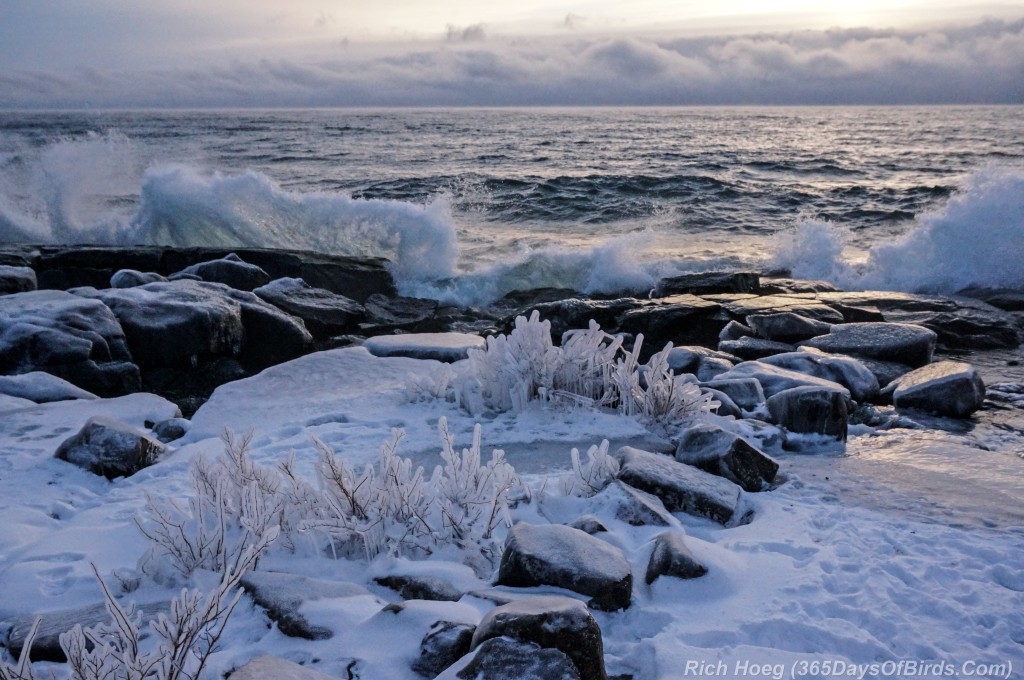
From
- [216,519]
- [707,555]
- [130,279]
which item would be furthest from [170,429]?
[130,279]

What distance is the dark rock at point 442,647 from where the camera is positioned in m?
2.17

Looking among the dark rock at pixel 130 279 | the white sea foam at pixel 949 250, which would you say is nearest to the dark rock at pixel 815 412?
the dark rock at pixel 130 279

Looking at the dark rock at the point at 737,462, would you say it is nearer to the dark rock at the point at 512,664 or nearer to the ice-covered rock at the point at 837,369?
the dark rock at the point at 512,664

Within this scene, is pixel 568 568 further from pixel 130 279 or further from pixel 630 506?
pixel 130 279

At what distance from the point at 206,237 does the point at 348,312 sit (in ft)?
20.8

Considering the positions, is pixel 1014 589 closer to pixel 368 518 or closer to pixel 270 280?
pixel 368 518

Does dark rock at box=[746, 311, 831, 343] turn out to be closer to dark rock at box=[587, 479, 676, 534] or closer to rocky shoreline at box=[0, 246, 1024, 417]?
rocky shoreline at box=[0, 246, 1024, 417]

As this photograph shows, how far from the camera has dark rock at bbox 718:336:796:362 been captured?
728cm

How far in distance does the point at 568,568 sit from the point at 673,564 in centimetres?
43

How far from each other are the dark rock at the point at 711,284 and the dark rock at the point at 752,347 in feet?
8.93

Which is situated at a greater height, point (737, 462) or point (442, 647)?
point (442, 647)

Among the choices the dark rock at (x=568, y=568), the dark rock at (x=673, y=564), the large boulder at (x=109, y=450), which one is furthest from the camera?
the large boulder at (x=109, y=450)

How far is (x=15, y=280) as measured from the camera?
8711 millimetres

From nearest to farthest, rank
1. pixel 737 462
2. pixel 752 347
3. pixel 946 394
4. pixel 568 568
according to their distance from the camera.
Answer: pixel 568 568, pixel 737 462, pixel 946 394, pixel 752 347
